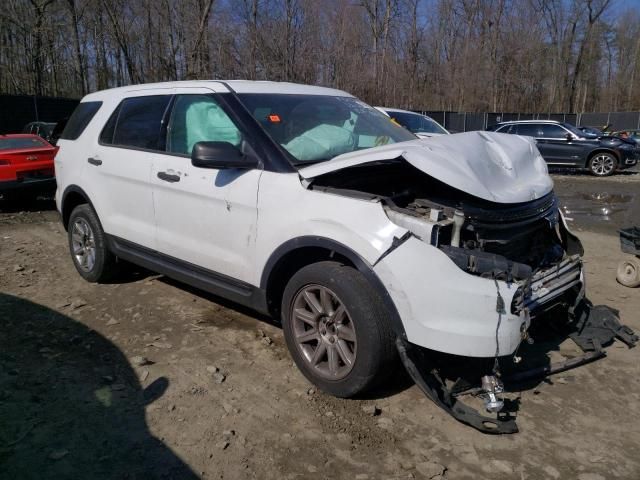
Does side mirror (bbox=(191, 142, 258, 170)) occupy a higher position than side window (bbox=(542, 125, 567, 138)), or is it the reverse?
side window (bbox=(542, 125, 567, 138))

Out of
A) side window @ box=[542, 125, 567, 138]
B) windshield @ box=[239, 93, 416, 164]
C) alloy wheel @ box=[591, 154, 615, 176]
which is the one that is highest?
side window @ box=[542, 125, 567, 138]

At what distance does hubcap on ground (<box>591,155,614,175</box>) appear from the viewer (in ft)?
52.7

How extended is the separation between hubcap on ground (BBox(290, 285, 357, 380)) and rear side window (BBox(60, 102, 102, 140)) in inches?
126

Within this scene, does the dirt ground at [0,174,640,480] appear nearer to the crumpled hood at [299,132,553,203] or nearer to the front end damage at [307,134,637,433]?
the front end damage at [307,134,637,433]

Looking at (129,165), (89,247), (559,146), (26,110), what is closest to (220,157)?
(129,165)

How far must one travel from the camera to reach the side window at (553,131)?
54.1 ft

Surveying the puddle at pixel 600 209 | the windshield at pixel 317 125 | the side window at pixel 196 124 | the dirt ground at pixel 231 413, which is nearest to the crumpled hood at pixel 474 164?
the windshield at pixel 317 125

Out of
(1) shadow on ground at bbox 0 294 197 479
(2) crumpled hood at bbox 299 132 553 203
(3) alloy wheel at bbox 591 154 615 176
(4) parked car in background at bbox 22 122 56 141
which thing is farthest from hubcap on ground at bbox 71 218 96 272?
(3) alloy wheel at bbox 591 154 615 176

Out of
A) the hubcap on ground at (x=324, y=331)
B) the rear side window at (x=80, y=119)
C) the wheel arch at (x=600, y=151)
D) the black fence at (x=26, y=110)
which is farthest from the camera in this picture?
the black fence at (x=26, y=110)

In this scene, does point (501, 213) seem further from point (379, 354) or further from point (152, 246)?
point (152, 246)

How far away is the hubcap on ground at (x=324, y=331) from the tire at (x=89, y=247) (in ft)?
8.36

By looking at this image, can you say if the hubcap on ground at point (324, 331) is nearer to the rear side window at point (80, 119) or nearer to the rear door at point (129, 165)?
the rear door at point (129, 165)

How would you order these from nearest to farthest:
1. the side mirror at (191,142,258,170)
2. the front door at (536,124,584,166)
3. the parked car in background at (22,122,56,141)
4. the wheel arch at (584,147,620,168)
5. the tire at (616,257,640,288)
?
the side mirror at (191,142,258,170) → the tire at (616,257,640,288) → the parked car in background at (22,122,56,141) → the wheel arch at (584,147,620,168) → the front door at (536,124,584,166)

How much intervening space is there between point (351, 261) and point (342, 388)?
2.54ft
